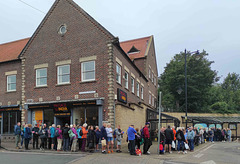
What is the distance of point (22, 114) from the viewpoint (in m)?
20.2

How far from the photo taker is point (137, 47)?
34531 mm

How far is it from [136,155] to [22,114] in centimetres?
1133

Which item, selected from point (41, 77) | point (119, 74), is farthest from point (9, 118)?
point (119, 74)

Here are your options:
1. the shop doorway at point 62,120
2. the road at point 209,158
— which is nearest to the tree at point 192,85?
the road at point 209,158

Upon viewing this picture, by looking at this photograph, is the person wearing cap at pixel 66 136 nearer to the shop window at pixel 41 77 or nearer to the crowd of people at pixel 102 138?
the crowd of people at pixel 102 138

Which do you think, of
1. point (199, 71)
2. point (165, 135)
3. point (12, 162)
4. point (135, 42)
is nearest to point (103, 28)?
point (165, 135)

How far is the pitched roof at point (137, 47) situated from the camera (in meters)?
32.9

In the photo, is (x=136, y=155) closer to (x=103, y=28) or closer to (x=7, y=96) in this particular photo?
(x=103, y=28)

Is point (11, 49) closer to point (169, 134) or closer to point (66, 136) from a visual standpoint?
point (66, 136)

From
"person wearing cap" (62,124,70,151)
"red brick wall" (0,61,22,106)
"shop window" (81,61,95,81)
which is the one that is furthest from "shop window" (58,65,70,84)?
"person wearing cap" (62,124,70,151)

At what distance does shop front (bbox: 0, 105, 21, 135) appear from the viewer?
70.9 feet

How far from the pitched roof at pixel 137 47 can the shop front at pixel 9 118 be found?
53.5 ft

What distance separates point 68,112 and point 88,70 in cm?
339

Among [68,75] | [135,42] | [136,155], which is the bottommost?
[136,155]
